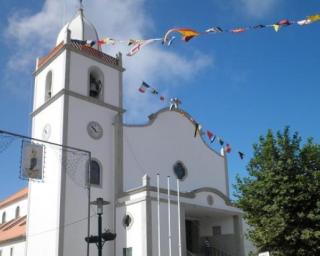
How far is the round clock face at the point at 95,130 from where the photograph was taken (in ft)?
94.6

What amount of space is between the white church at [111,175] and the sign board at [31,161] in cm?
436

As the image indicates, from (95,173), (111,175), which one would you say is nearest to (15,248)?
(95,173)

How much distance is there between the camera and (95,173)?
2808 cm

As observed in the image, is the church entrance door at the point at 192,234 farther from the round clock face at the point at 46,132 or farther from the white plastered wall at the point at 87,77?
the round clock face at the point at 46,132

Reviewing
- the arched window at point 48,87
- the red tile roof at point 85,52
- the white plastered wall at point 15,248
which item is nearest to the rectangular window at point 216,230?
the white plastered wall at point 15,248

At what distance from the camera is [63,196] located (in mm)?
26234

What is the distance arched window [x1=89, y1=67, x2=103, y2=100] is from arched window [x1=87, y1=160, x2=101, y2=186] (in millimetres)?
4580

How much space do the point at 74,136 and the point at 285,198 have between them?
14370mm

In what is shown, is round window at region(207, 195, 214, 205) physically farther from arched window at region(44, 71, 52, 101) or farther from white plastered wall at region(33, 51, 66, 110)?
arched window at region(44, 71, 52, 101)

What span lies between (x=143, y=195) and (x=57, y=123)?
707 centimetres

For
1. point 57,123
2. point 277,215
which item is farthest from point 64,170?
point 277,215

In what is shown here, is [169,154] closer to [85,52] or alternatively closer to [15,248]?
[85,52]

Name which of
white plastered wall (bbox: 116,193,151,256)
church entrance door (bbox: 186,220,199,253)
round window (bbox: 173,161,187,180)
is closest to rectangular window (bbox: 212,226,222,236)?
church entrance door (bbox: 186,220,199,253)

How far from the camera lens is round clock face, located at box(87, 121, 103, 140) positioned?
28.8 m
